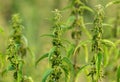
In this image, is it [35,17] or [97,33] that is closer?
[97,33]

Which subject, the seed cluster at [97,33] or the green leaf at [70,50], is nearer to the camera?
the seed cluster at [97,33]

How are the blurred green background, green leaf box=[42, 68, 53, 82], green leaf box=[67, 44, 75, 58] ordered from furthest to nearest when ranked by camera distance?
1. the blurred green background
2. green leaf box=[67, 44, 75, 58]
3. green leaf box=[42, 68, 53, 82]

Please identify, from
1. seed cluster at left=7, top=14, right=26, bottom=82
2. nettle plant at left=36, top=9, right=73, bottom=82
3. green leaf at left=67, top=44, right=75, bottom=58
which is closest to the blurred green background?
seed cluster at left=7, top=14, right=26, bottom=82

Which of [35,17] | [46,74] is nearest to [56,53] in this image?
[46,74]

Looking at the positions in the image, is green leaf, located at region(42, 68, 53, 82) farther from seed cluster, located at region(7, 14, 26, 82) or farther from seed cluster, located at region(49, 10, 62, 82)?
seed cluster, located at region(7, 14, 26, 82)

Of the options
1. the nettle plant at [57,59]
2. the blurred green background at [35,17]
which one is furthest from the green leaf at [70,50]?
the blurred green background at [35,17]

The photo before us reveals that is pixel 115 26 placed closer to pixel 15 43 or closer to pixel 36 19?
pixel 15 43

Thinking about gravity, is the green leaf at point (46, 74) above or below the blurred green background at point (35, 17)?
below

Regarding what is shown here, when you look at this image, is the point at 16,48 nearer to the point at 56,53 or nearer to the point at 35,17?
the point at 56,53

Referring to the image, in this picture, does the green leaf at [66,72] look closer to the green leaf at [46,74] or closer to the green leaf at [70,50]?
the green leaf at [46,74]

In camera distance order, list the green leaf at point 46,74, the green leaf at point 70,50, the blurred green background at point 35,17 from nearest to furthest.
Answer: the green leaf at point 46,74, the green leaf at point 70,50, the blurred green background at point 35,17

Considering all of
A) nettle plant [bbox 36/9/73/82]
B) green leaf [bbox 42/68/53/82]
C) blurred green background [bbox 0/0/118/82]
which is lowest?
green leaf [bbox 42/68/53/82]

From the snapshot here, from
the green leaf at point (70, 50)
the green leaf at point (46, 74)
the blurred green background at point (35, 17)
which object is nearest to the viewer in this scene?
the green leaf at point (46, 74)

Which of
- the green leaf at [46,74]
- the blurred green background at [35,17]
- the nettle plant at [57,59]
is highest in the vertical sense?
the blurred green background at [35,17]
